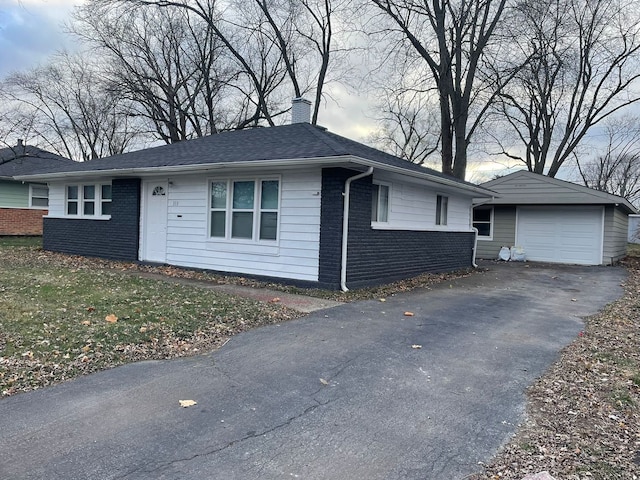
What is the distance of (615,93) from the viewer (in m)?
23.3

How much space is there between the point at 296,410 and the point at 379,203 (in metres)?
7.31

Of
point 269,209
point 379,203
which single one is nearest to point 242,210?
point 269,209

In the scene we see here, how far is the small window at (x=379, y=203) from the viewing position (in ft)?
33.1

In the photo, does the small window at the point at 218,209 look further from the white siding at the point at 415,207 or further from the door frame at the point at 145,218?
the white siding at the point at 415,207

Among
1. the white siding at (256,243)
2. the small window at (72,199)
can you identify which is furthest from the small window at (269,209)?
the small window at (72,199)

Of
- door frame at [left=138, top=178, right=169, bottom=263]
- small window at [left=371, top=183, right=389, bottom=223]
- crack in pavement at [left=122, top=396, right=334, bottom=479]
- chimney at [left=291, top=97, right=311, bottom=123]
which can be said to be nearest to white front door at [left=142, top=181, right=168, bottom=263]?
door frame at [left=138, top=178, right=169, bottom=263]

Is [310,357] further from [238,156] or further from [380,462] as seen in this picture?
[238,156]

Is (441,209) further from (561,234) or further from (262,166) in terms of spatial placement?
(561,234)

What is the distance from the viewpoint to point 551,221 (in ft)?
59.6

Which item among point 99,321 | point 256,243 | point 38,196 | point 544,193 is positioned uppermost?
point 544,193

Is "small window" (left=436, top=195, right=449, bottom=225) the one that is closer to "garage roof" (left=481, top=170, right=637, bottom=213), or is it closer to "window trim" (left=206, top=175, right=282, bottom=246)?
"garage roof" (left=481, top=170, right=637, bottom=213)

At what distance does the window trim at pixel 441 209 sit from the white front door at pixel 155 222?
7.50 metres

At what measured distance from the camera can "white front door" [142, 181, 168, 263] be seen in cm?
1186

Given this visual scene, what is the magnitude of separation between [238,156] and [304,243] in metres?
2.56
